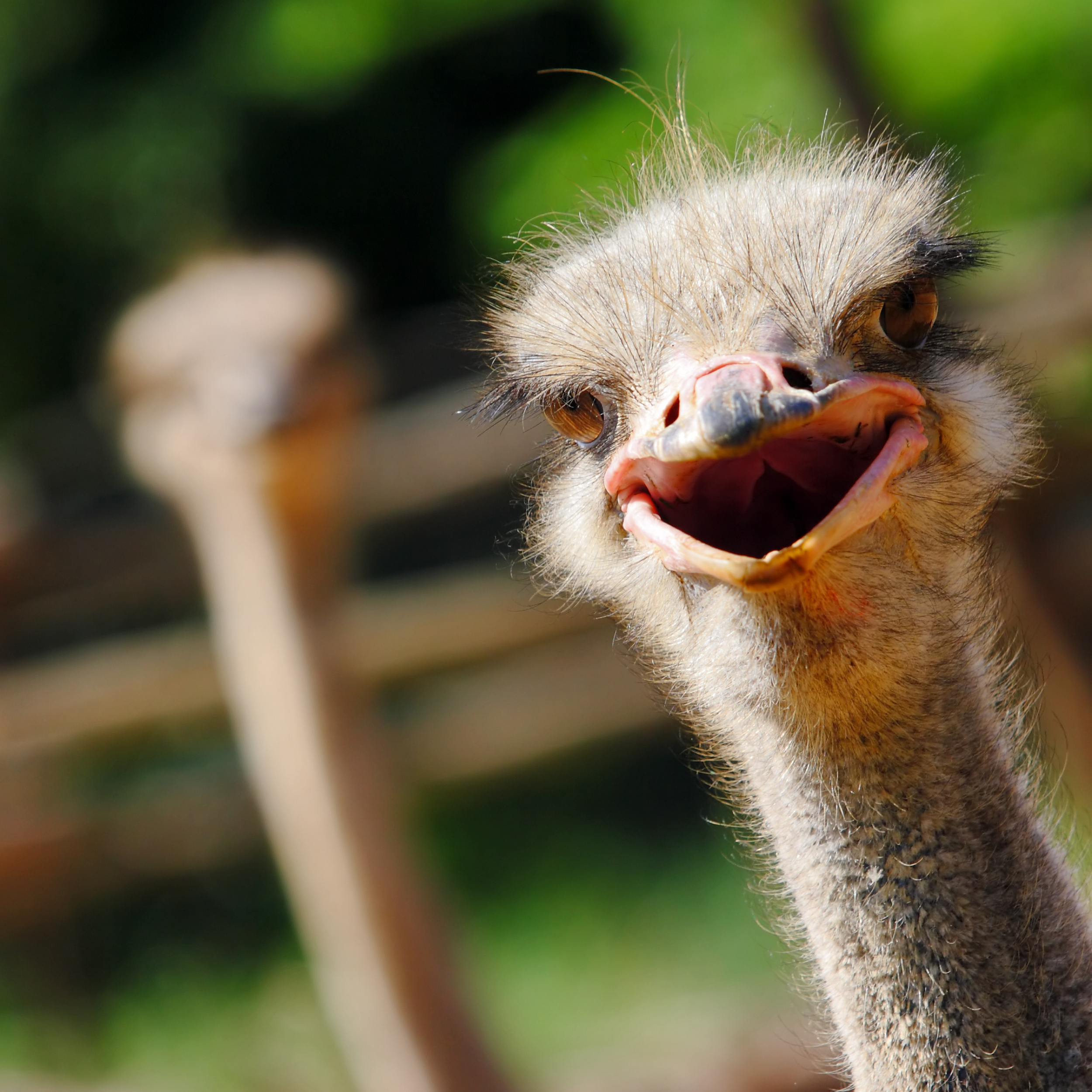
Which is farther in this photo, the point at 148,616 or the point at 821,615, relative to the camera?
the point at 148,616

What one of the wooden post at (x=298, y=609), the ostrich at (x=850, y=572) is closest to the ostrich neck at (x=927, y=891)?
the ostrich at (x=850, y=572)

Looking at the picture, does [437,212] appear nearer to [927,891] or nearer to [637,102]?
[637,102]

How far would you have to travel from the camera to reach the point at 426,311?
6555 mm

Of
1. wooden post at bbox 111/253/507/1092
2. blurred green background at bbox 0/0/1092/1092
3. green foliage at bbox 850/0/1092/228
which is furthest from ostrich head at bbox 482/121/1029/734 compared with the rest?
green foliage at bbox 850/0/1092/228

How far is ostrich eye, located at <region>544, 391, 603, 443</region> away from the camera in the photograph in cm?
138

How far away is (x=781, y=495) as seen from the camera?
1224 mm

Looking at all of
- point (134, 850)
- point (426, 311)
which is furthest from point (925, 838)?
point (426, 311)

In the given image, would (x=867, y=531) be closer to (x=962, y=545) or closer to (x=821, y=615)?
(x=821, y=615)

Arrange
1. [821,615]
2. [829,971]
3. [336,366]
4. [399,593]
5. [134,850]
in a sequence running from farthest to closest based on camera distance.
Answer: [134,850] → [399,593] → [336,366] → [829,971] → [821,615]

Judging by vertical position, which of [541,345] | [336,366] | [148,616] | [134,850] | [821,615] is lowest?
[821,615]

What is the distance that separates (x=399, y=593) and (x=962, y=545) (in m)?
3.16

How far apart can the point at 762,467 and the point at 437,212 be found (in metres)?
5.79

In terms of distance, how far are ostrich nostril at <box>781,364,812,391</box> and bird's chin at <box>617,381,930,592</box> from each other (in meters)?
0.03

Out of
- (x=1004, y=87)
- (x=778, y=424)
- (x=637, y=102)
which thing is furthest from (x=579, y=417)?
(x=1004, y=87)
